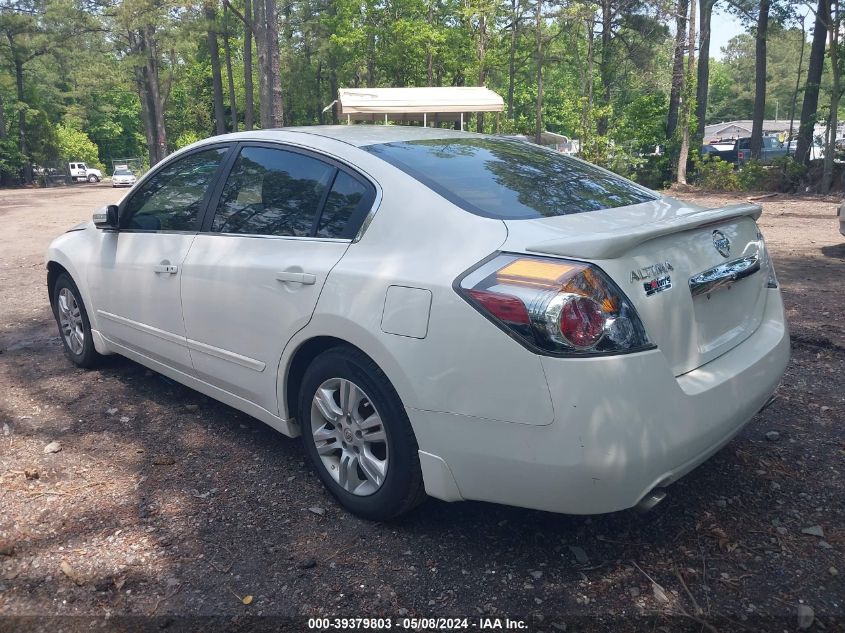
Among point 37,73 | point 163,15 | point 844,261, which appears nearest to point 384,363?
point 844,261

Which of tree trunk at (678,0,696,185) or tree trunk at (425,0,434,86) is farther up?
tree trunk at (425,0,434,86)

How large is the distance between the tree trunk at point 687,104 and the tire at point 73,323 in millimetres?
22860

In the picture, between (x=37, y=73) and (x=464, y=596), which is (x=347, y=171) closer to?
(x=464, y=596)

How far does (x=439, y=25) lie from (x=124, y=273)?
39.0 metres

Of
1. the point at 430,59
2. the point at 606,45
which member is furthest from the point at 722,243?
the point at 430,59

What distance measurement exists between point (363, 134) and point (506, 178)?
827 mm

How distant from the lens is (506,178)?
3240mm

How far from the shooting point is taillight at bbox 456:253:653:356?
2.34 meters

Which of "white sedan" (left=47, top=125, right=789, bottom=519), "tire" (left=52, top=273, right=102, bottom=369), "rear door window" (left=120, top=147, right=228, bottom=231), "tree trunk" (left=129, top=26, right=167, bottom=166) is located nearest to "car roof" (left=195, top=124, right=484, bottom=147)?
"white sedan" (left=47, top=125, right=789, bottom=519)

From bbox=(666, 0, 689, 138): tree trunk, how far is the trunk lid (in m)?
25.1

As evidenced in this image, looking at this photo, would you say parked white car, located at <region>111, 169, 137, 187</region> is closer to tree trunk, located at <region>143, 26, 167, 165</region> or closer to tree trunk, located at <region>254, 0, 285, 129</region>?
tree trunk, located at <region>143, 26, 167, 165</region>

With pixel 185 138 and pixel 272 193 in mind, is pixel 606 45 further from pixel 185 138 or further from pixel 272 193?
pixel 185 138

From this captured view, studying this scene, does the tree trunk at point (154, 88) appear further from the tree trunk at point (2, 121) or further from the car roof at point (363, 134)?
the car roof at point (363, 134)

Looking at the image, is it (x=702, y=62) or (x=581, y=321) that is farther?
(x=702, y=62)
